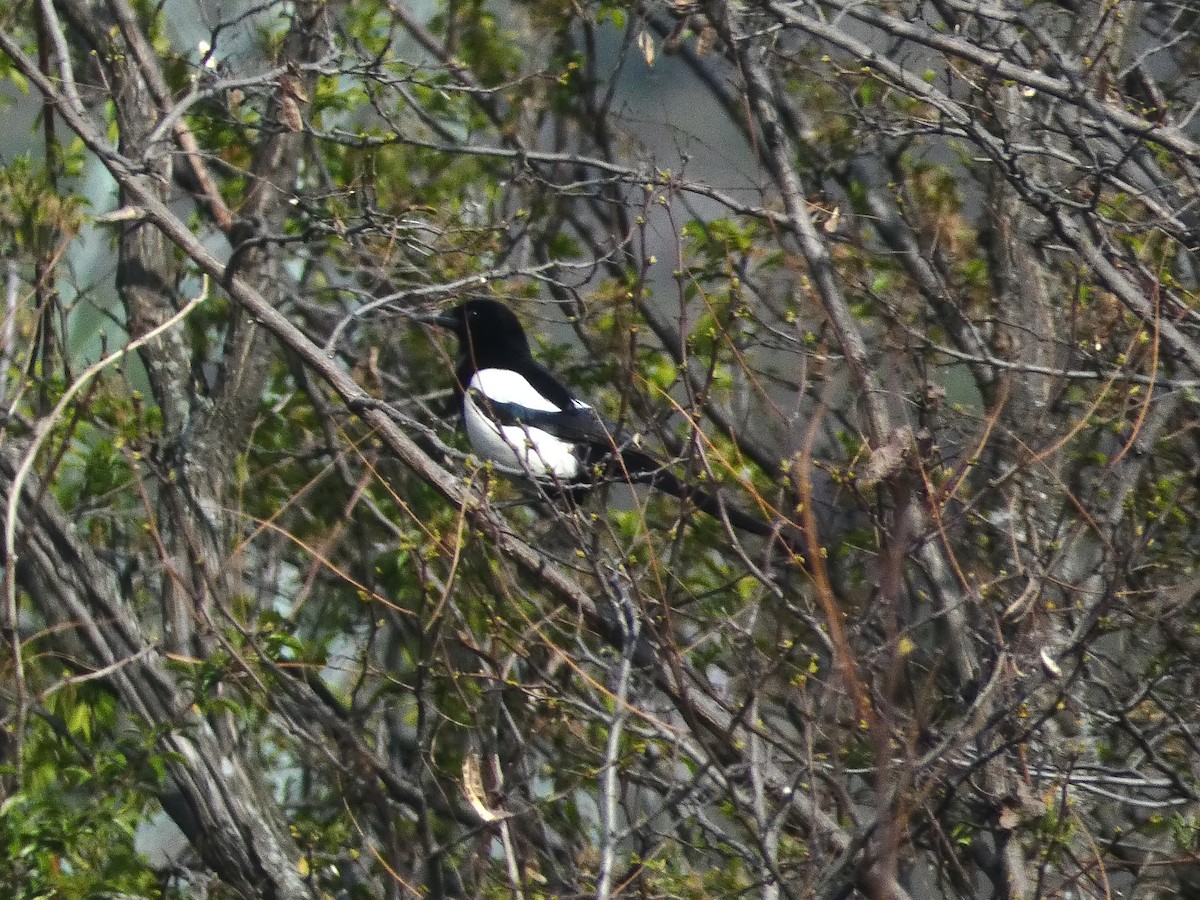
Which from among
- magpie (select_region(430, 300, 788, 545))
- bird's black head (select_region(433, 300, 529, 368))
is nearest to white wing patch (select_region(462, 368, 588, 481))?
magpie (select_region(430, 300, 788, 545))

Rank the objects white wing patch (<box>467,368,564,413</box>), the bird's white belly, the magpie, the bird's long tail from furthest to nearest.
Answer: white wing patch (<box>467,368,564,413</box>) < the bird's white belly < the magpie < the bird's long tail

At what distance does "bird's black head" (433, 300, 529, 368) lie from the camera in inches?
217

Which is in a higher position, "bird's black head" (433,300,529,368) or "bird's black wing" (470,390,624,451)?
"bird's black head" (433,300,529,368)

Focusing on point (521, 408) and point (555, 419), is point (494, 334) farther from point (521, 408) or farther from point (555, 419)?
point (555, 419)

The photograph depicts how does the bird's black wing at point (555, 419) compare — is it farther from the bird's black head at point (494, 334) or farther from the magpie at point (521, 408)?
the bird's black head at point (494, 334)

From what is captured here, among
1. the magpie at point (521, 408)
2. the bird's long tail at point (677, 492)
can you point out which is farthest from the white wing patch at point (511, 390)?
the bird's long tail at point (677, 492)

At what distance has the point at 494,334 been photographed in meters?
5.54

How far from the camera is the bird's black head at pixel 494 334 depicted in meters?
5.52

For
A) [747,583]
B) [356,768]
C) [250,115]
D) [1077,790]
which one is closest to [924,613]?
[747,583]

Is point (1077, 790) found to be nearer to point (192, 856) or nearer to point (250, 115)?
point (192, 856)

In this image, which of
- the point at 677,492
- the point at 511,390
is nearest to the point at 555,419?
the point at 511,390

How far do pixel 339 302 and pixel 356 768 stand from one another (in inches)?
82.1

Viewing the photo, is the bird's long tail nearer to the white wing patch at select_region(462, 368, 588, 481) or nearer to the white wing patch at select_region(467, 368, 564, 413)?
the white wing patch at select_region(462, 368, 588, 481)

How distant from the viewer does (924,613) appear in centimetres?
470
